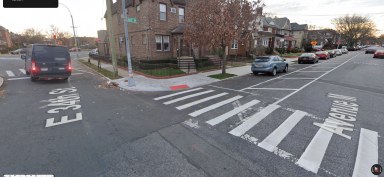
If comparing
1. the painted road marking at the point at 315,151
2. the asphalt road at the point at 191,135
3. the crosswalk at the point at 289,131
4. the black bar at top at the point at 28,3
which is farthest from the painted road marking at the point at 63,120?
the black bar at top at the point at 28,3

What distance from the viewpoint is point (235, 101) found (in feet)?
26.2

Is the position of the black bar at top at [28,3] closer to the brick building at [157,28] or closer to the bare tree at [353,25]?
the brick building at [157,28]

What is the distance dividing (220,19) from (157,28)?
8.88 metres

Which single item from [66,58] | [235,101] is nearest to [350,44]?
[235,101]

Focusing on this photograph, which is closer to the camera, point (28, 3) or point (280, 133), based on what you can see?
point (280, 133)

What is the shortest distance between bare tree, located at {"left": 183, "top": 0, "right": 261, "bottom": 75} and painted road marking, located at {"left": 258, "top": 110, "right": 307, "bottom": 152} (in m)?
7.48

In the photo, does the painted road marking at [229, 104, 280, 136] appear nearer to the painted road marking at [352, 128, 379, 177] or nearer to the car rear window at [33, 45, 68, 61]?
the painted road marking at [352, 128, 379, 177]

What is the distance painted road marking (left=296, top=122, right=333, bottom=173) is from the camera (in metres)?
3.59

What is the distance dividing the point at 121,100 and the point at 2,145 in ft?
14.0

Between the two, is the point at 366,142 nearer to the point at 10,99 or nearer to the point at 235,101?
the point at 235,101

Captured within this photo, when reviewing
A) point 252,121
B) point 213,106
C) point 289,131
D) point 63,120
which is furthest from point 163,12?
point 289,131

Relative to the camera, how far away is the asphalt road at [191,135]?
3.56 metres

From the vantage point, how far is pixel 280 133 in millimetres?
4934

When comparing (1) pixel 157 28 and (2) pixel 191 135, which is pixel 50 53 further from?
(2) pixel 191 135
